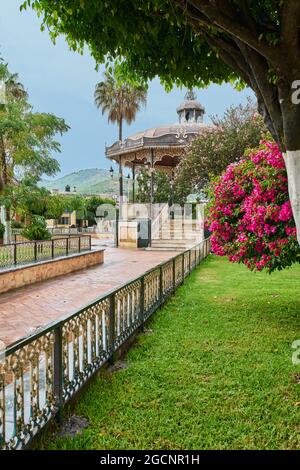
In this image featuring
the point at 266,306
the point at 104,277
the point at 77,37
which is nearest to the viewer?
the point at 77,37

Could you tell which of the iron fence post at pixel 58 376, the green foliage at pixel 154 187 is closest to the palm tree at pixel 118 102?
the green foliage at pixel 154 187

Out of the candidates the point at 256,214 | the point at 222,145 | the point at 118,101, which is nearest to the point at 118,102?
the point at 118,101

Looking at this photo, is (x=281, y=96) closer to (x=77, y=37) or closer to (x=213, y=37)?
(x=213, y=37)

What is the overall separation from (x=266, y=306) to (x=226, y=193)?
Answer: 2.61 m

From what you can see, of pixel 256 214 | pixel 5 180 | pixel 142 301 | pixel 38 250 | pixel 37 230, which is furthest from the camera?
pixel 5 180

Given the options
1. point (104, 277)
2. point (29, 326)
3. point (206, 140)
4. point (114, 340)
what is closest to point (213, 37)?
point (114, 340)

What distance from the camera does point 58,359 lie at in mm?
3479

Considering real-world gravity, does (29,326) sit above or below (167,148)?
below

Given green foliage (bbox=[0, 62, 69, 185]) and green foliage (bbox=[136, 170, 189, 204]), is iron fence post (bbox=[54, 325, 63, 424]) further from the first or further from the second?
green foliage (bbox=[136, 170, 189, 204])

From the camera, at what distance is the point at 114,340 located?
5.03 meters

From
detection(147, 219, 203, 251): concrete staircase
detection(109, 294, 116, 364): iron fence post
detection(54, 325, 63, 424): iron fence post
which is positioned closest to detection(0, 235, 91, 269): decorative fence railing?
detection(109, 294, 116, 364): iron fence post

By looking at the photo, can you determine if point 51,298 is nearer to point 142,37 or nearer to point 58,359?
point 58,359

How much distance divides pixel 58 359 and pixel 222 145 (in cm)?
2105

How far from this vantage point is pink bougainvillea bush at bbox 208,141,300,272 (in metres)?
6.11
